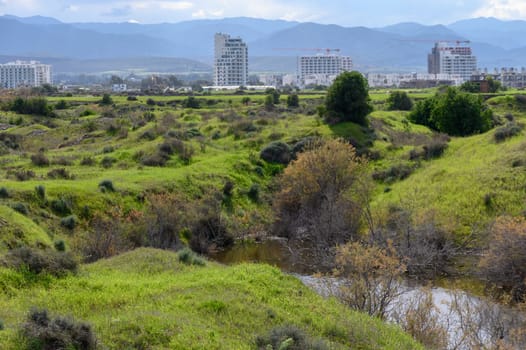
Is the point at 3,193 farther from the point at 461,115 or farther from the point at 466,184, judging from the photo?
the point at 461,115

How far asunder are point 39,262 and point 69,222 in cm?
1410

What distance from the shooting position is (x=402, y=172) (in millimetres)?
50344

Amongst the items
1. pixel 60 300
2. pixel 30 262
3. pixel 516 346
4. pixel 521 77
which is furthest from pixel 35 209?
pixel 521 77

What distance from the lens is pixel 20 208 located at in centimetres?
3297

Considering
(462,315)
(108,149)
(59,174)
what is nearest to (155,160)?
(108,149)

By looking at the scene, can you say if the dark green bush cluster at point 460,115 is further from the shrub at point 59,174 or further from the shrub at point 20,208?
the shrub at point 20,208

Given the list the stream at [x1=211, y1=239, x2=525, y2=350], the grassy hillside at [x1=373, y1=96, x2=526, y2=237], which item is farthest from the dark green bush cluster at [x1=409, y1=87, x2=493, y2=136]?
the stream at [x1=211, y1=239, x2=525, y2=350]

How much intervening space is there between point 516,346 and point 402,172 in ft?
101

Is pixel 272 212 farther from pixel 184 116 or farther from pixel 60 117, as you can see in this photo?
pixel 60 117

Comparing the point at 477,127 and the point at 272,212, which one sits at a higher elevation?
the point at 477,127

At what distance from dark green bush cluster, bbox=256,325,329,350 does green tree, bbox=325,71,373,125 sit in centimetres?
4708

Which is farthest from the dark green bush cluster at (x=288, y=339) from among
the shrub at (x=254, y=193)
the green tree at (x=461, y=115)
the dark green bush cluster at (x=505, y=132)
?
the green tree at (x=461, y=115)

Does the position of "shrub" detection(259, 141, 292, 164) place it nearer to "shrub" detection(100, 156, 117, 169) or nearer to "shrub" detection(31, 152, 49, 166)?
"shrub" detection(100, 156, 117, 169)

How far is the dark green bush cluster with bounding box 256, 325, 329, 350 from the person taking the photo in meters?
15.6
